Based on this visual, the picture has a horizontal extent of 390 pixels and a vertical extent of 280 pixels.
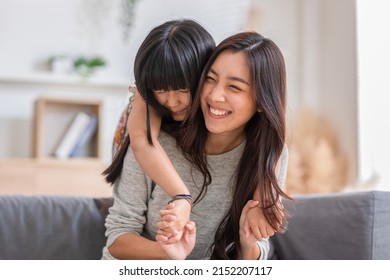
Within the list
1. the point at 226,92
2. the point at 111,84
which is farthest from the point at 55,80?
the point at 226,92

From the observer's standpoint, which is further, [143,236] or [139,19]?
[139,19]

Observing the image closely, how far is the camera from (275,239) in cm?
191

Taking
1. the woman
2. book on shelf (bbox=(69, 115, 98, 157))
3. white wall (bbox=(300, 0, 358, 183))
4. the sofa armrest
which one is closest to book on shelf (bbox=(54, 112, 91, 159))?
book on shelf (bbox=(69, 115, 98, 157))

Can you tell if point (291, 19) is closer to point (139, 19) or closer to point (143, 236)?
point (139, 19)

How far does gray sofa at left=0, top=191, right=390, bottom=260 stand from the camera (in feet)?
5.26

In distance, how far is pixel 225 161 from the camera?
1402 mm

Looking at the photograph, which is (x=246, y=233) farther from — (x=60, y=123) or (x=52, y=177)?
(x=60, y=123)

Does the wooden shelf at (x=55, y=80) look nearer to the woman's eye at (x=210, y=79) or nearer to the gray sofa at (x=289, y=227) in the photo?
the gray sofa at (x=289, y=227)

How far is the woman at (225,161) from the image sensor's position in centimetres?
123

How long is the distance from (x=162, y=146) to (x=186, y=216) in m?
0.29

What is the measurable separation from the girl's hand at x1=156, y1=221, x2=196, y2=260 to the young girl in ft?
0.12

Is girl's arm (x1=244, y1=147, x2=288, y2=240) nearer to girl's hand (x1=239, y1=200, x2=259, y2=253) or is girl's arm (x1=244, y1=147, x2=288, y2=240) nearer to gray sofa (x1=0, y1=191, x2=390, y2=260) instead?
girl's hand (x1=239, y1=200, x2=259, y2=253)
